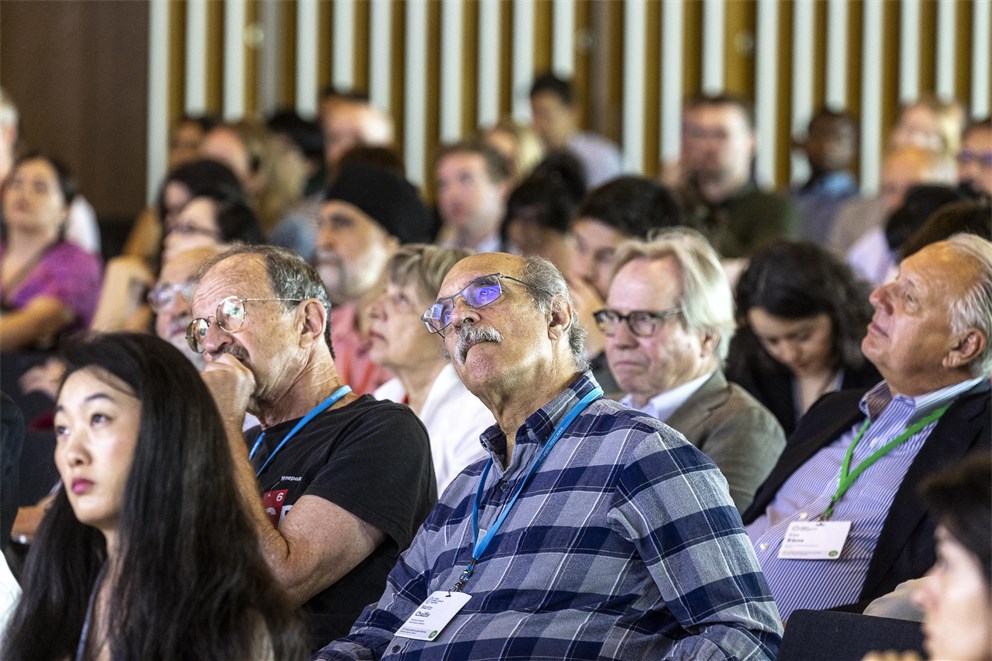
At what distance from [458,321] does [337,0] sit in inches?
246

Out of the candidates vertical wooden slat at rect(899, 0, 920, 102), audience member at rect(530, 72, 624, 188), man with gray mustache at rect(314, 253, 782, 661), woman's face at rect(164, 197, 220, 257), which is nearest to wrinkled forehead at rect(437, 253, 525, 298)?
man with gray mustache at rect(314, 253, 782, 661)

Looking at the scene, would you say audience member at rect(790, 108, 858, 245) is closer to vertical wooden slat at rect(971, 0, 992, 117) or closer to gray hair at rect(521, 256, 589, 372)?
vertical wooden slat at rect(971, 0, 992, 117)

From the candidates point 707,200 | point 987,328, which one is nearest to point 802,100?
point 707,200

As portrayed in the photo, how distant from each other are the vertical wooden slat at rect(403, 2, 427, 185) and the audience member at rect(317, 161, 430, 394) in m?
3.29

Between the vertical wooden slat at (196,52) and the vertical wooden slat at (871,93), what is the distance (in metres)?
3.62

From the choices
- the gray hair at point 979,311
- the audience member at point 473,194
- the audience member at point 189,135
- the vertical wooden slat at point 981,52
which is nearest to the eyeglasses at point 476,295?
the gray hair at point 979,311

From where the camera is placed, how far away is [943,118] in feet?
21.4

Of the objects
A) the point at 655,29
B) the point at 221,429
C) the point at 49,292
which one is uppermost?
the point at 655,29

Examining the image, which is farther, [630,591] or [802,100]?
[802,100]

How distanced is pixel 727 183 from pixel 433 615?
377 centimetres

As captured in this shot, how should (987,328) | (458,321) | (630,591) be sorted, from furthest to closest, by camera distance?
(987,328)
(458,321)
(630,591)

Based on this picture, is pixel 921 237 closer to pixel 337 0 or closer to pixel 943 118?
pixel 943 118

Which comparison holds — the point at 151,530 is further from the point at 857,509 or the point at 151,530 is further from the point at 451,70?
the point at 451,70

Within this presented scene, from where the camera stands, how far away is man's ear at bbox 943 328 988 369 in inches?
114
